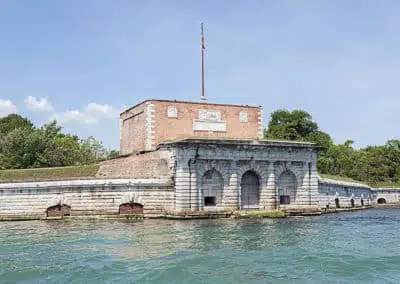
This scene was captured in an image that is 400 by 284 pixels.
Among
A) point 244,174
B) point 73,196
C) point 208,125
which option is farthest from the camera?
point 208,125

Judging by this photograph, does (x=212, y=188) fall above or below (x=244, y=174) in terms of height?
below

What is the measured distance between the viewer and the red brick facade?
27.6 m

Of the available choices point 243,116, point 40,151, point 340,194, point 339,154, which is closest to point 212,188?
point 243,116

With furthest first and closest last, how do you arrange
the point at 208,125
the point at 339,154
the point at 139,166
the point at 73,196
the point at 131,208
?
the point at 339,154
the point at 208,125
the point at 139,166
the point at 131,208
the point at 73,196

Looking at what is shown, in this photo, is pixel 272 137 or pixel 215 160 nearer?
pixel 215 160

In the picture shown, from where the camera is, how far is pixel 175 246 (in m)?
15.6

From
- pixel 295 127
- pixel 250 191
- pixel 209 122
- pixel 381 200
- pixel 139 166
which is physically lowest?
pixel 381 200

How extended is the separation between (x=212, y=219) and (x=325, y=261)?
38.2 ft

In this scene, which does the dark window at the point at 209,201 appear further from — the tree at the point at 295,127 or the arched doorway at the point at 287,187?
the tree at the point at 295,127

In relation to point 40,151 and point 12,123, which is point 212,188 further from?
point 12,123

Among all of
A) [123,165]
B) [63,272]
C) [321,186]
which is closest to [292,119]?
[321,186]

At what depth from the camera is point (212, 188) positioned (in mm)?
25625

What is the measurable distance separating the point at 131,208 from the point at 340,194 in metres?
16.0

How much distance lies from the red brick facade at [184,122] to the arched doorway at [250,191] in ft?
10.1
